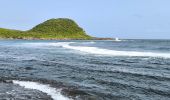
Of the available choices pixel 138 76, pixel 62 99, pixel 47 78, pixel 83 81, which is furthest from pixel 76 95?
pixel 138 76

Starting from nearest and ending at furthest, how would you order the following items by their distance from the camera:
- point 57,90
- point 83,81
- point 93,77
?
1. point 57,90
2. point 83,81
3. point 93,77

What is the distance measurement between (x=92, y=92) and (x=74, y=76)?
6.20 meters

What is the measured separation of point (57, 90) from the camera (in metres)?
18.5

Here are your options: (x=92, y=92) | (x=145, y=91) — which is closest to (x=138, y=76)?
(x=145, y=91)

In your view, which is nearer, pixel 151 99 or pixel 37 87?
pixel 151 99

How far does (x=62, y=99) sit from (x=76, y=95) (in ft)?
4.00

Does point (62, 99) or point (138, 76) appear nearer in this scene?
point (62, 99)

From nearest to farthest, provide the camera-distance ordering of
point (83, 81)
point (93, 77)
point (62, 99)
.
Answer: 1. point (62, 99)
2. point (83, 81)
3. point (93, 77)

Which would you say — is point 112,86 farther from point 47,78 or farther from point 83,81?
point 47,78

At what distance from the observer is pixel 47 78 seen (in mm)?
23266

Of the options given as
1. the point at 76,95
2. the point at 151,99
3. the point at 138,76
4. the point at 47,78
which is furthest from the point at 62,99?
the point at 138,76

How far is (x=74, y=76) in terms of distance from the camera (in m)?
24.5

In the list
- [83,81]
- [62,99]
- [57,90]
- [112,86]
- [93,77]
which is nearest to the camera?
[62,99]

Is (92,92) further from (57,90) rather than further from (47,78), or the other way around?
(47,78)
